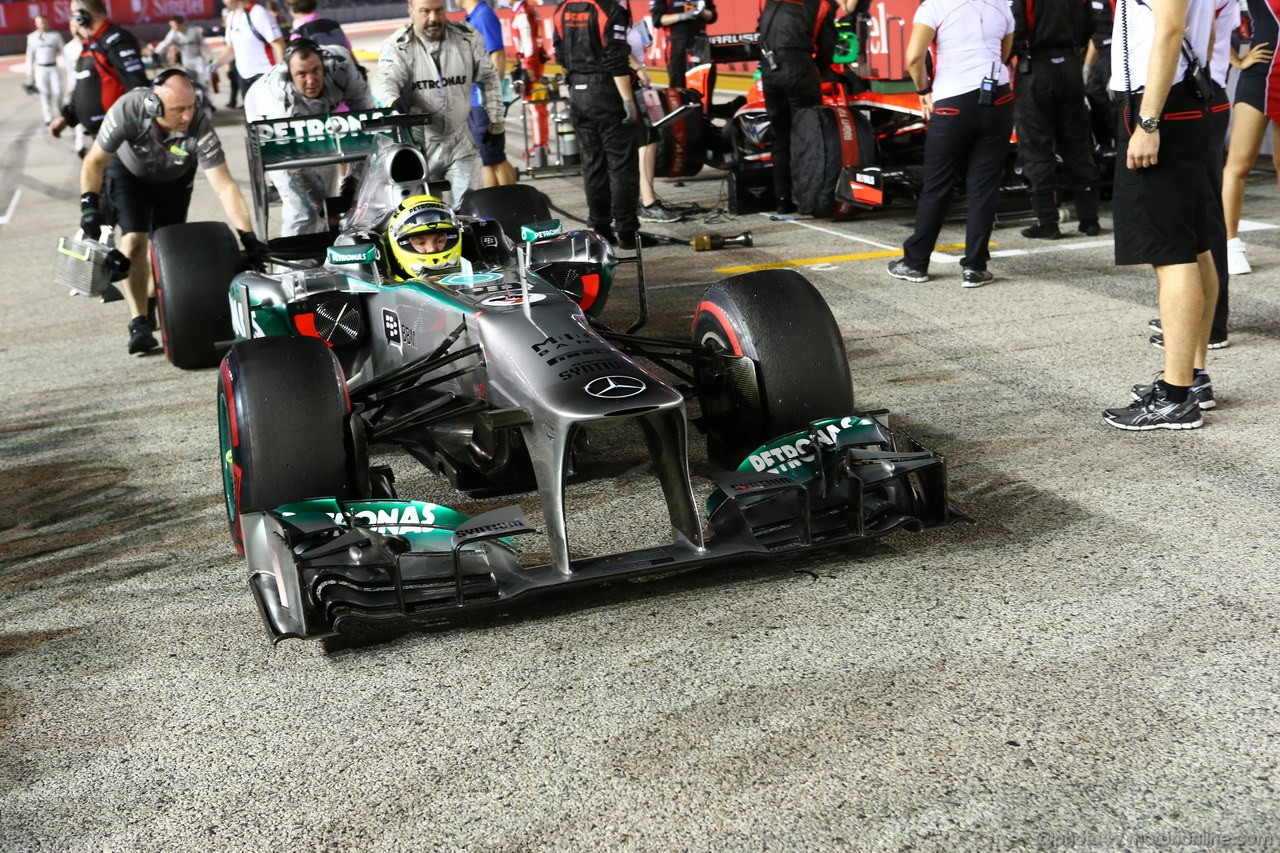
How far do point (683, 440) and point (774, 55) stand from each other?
6.88 m

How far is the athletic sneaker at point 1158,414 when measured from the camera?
16.8ft

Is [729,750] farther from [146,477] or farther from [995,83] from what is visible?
[995,83]

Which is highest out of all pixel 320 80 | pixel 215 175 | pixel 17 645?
pixel 320 80

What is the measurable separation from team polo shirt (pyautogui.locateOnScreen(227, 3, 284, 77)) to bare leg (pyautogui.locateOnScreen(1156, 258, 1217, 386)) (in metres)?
10.7

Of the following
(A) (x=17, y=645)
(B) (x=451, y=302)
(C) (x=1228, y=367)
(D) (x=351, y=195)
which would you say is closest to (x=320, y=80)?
(D) (x=351, y=195)

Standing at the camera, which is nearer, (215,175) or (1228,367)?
(1228,367)

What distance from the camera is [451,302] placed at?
4.84m

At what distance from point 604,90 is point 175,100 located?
3.26 meters

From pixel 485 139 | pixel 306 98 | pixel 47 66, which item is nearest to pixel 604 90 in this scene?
pixel 485 139

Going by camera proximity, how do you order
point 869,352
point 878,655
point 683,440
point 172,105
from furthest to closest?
point 172,105, point 869,352, point 683,440, point 878,655

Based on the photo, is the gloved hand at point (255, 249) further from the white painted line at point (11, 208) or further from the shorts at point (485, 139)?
the white painted line at point (11, 208)

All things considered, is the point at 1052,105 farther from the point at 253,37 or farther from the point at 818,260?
the point at 253,37

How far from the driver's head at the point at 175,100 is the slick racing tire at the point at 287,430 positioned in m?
3.51

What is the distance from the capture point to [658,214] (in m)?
11.1
